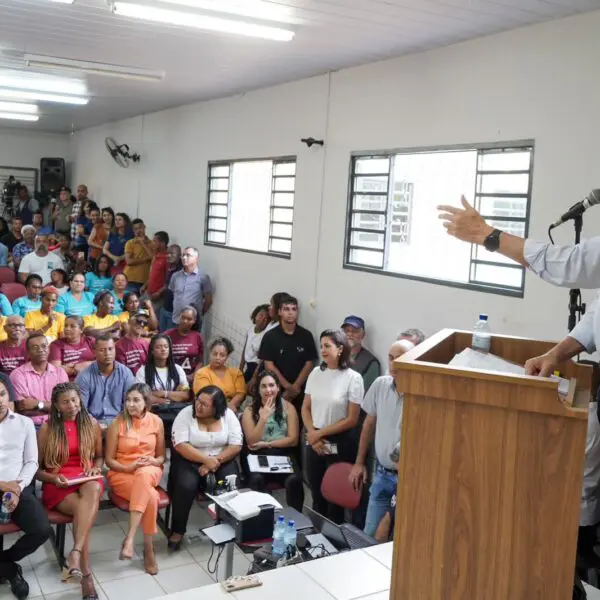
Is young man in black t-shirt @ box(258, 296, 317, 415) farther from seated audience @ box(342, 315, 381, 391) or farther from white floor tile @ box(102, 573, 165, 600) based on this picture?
white floor tile @ box(102, 573, 165, 600)

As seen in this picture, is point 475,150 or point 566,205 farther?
point 475,150

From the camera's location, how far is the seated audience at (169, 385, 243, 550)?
191 inches

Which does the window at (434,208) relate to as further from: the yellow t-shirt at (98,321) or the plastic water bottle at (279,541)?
the yellow t-shirt at (98,321)

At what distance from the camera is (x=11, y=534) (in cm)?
451

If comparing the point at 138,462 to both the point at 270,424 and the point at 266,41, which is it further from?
the point at 266,41

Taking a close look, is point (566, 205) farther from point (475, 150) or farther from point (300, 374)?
point (300, 374)

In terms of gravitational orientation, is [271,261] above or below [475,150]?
below

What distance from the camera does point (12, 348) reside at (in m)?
5.80

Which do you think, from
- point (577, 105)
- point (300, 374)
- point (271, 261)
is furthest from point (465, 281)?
point (271, 261)

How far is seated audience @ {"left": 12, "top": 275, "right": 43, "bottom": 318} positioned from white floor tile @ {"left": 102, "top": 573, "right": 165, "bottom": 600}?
135 inches

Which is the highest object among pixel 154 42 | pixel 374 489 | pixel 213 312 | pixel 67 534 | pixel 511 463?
pixel 154 42

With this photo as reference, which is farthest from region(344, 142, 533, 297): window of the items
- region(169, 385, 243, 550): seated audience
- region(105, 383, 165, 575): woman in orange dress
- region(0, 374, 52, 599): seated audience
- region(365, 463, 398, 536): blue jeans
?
region(0, 374, 52, 599): seated audience

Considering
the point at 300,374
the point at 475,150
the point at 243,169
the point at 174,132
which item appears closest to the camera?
the point at 475,150

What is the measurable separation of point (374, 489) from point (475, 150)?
7.22ft
